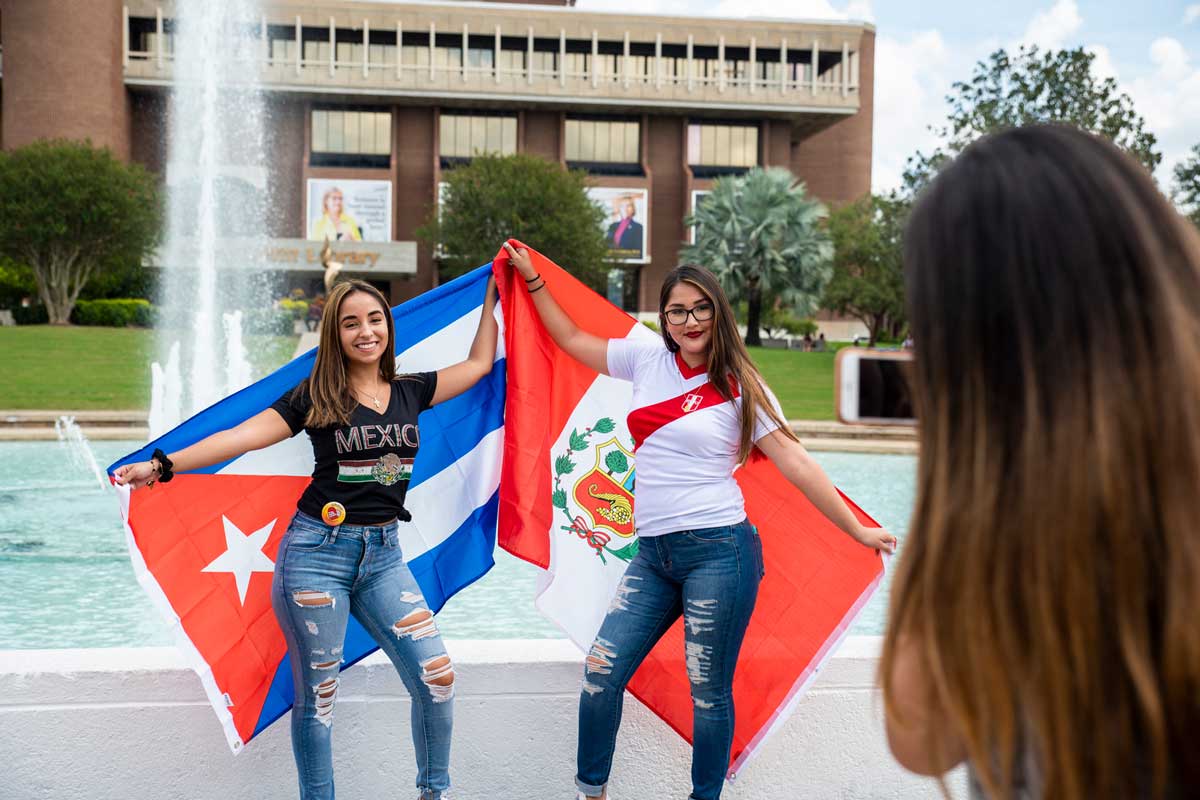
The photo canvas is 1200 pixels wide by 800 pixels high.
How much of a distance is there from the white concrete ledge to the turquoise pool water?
246 centimetres

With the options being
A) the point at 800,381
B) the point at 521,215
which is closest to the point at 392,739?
the point at 800,381

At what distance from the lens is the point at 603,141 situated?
60812 millimetres

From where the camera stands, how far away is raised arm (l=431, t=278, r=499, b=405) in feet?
12.4

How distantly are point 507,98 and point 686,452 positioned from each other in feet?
186

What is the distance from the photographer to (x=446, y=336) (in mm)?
4238

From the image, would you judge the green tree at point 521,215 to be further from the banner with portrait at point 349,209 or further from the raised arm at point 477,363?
the raised arm at point 477,363

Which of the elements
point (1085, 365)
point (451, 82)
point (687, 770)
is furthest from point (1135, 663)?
point (451, 82)

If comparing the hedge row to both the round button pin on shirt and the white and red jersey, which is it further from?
the white and red jersey

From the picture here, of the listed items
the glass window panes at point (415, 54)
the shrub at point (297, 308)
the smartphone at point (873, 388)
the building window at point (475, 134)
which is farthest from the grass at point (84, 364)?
the glass window panes at point (415, 54)

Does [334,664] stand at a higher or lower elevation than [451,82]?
lower

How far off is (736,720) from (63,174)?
4393 cm

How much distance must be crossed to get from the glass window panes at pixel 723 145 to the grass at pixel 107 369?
2585 cm

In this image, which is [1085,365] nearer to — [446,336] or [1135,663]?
[1135,663]

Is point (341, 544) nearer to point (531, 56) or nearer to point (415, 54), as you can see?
point (531, 56)
